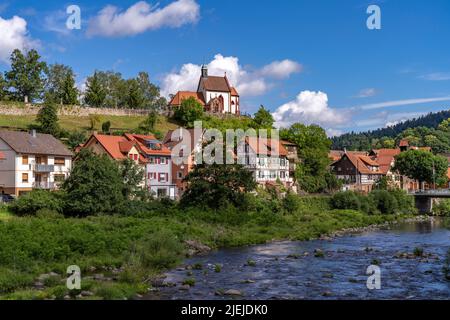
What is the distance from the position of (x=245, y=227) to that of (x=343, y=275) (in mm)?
23184

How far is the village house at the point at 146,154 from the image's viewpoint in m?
70.2

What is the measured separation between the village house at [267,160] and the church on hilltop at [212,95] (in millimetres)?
32489

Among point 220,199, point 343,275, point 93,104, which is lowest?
point 343,275

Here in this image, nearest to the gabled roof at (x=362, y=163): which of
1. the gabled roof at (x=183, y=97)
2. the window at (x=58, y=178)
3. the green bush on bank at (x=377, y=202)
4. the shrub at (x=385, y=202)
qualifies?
the green bush on bank at (x=377, y=202)

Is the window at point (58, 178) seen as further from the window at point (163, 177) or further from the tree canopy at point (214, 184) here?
the tree canopy at point (214, 184)

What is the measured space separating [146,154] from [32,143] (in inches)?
559

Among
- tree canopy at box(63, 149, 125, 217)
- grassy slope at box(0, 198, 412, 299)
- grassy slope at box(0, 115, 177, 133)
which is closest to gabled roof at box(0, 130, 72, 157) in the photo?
tree canopy at box(63, 149, 125, 217)

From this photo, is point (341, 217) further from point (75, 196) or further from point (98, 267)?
point (98, 267)

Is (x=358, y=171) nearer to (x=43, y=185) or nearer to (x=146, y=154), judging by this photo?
(x=146, y=154)

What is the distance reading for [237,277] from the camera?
3400cm

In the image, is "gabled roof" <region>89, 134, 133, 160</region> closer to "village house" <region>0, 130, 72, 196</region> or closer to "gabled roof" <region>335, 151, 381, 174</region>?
"village house" <region>0, 130, 72, 196</region>

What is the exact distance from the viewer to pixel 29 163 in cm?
6400

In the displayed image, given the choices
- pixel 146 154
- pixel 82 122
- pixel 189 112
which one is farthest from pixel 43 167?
pixel 189 112
